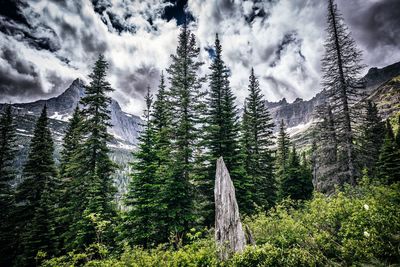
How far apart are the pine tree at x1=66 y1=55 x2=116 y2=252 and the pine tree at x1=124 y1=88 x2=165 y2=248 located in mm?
2454

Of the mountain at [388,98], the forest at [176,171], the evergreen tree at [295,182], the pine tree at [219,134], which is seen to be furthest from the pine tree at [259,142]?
the mountain at [388,98]

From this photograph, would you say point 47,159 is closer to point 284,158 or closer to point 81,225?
point 81,225

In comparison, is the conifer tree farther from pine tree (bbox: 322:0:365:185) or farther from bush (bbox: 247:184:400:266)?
pine tree (bbox: 322:0:365:185)

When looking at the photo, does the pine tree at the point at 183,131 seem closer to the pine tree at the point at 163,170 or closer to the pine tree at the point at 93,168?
the pine tree at the point at 163,170

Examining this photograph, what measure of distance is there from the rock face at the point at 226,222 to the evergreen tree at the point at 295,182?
2319cm

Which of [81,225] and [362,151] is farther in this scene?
[362,151]

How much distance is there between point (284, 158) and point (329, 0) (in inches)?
885

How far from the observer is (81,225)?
49.6 ft

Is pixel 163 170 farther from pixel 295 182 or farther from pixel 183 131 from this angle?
pixel 295 182

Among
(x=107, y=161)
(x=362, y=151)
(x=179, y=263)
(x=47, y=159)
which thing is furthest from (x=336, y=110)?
(x=47, y=159)

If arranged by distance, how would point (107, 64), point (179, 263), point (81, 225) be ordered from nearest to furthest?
point (179, 263)
point (81, 225)
point (107, 64)

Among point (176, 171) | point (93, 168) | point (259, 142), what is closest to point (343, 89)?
point (259, 142)

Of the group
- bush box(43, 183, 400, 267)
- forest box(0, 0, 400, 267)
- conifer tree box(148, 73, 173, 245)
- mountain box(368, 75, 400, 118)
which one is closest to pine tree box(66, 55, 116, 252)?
forest box(0, 0, 400, 267)

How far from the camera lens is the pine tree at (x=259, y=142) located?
21438 millimetres
